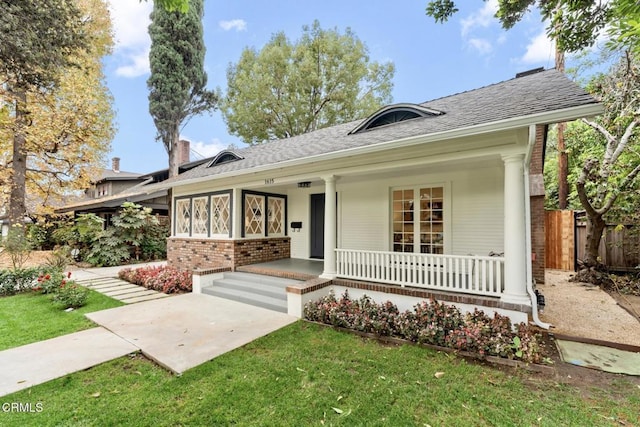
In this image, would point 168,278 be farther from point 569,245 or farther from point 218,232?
point 569,245

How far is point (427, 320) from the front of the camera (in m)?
4.39

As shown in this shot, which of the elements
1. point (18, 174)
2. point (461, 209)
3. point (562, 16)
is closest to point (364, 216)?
point (461, 209)

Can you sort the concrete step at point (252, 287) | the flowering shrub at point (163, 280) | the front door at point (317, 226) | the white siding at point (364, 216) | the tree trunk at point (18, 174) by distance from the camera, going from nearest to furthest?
the concrete step at point (252, 287), the white siding at point (364, 216), the flowering shrub at point (163, 280), the front door at point (317, 226), the tree trunk at point (18, 174)

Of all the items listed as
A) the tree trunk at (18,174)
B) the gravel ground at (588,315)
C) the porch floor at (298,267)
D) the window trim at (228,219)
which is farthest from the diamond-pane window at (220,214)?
the tree trunk at (18,174)

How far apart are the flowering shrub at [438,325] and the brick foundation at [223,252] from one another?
11.3 ft

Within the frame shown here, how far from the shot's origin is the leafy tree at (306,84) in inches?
699

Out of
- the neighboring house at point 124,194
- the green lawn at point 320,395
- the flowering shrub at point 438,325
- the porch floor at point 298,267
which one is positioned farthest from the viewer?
the neighboring house at point 124,194

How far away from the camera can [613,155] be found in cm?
821

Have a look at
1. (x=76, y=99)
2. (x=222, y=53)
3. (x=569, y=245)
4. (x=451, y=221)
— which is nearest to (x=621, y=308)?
(x=451, y=221)

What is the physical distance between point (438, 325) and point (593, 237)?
7727 millimetres

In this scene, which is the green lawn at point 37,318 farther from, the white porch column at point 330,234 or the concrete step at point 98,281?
the white porch column at point 330,234

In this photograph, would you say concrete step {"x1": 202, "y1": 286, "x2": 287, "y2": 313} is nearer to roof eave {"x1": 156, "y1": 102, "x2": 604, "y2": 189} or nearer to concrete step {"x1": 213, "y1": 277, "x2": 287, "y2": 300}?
concrete step {"x1": 213, "y1": 277, "x2": 287, "y2": 300}

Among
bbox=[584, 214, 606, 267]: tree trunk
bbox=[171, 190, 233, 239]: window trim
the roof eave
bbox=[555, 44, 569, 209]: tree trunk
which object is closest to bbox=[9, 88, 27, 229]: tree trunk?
bbox=[171, 190, 233, 239]: window trim
